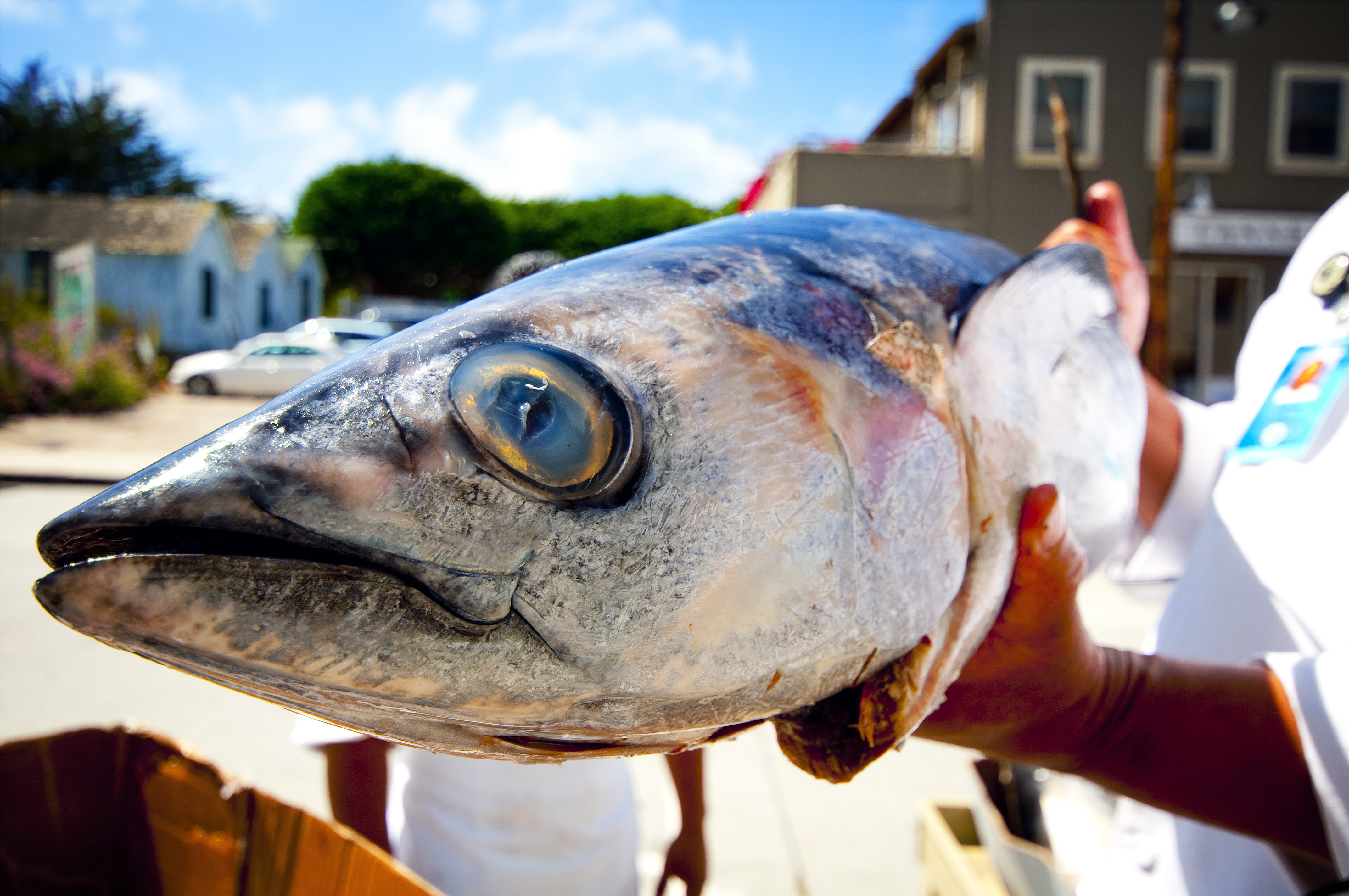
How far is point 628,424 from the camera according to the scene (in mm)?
580

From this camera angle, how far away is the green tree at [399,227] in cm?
3716

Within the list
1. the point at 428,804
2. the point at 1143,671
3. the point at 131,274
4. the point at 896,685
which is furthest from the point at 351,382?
the point at 131,274

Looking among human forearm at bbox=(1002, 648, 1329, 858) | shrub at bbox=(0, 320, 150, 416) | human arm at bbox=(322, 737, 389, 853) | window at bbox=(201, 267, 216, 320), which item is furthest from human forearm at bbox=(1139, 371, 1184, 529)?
window at bbox=(201, 267, 216, 320)

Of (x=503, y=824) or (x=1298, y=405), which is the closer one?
(x=1298, y=405)

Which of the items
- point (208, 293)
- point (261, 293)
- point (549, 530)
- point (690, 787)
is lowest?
point (690, 787)

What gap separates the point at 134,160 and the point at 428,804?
39.5 m

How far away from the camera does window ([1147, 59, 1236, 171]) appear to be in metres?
14.3

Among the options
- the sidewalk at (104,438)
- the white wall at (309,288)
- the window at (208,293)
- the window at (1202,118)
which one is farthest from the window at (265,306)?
the window at (1202,118)

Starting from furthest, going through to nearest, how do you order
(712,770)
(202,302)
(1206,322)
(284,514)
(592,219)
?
(592,219) → (202,302) → (1206,322) → (712,770) → (284,514)

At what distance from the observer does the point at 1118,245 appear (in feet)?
5.57

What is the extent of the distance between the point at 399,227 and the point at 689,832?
39161 millimetres

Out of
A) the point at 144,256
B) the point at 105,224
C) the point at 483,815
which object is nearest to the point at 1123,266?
the point at 483,815

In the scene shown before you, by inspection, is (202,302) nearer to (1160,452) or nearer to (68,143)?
(68,143)

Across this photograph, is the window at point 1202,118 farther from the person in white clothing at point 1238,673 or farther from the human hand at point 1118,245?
the person in white clothing at point 1238,673
